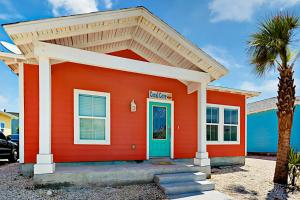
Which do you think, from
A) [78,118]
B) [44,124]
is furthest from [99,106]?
[44,124]

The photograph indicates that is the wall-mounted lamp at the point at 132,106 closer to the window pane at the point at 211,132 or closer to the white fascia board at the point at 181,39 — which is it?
the white fascia board at the point at 181,39

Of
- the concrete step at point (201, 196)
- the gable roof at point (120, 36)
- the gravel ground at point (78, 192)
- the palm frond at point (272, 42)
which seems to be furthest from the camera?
the palm frond at point (272, 42)

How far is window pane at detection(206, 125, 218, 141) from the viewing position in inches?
351

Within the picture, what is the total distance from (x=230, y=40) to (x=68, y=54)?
26.1ft

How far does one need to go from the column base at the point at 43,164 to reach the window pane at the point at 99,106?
213 centimetres

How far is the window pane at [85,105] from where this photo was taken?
21.5 ft

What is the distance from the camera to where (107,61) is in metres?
5.52

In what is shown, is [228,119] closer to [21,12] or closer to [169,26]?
[169,26]

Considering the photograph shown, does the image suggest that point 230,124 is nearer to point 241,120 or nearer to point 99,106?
point 241,120

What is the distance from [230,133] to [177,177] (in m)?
4.89

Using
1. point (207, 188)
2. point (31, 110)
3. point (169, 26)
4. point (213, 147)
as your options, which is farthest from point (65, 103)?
point (213, 147)

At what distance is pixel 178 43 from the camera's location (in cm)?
625

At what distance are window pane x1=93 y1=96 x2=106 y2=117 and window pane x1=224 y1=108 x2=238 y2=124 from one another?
560 cm

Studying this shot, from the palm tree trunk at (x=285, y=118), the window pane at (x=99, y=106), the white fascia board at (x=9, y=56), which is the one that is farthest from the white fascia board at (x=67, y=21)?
the palm tree trunk at (x=285, y=118)
